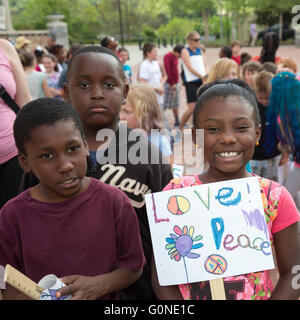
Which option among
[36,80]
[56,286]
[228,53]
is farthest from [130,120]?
[228,53]

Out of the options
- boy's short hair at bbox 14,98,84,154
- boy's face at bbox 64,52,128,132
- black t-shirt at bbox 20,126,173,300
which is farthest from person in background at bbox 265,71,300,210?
boy's short hair at bbox 14,98,84,154

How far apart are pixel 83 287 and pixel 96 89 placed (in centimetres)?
86

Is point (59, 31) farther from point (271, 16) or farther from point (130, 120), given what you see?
point (271, 16)

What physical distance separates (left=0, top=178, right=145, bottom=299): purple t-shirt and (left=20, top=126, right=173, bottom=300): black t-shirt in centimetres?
27

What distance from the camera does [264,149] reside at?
12.5ft

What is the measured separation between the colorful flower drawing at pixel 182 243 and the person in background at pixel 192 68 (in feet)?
18.8

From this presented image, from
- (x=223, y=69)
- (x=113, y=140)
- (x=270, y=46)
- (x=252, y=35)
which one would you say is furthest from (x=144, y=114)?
(x=252, y=35)

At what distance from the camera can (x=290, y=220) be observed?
1.47m

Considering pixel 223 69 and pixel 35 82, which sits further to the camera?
pixel 35 82

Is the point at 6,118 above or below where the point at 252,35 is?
above

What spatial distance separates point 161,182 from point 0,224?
75 centimetres

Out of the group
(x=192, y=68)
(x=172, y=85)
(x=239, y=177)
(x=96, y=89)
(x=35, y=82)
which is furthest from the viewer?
(x=172, y=85)

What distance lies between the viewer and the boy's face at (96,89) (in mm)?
1743

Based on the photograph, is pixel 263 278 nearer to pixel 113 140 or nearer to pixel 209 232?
pixel 209 232
